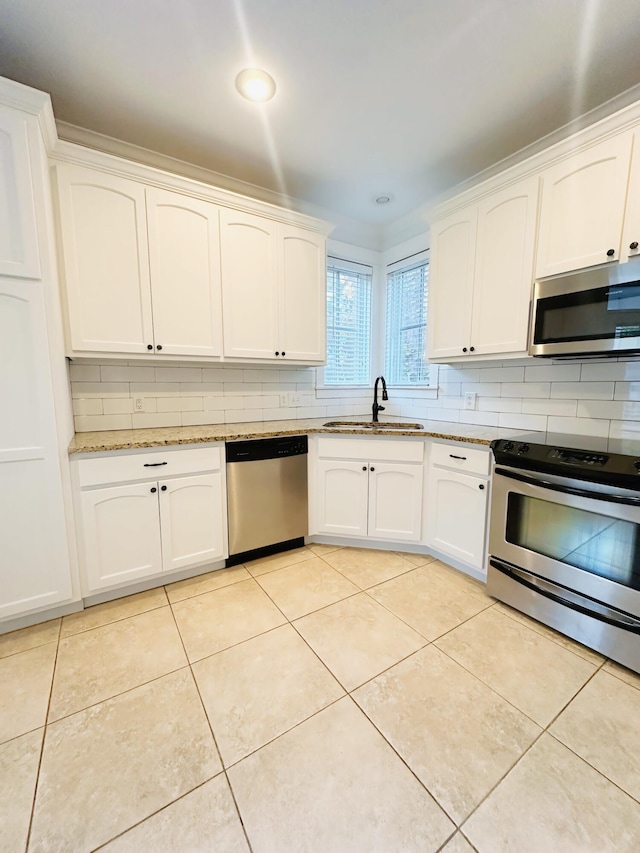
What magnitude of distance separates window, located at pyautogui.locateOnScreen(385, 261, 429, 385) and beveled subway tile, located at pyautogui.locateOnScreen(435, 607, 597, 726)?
189cm

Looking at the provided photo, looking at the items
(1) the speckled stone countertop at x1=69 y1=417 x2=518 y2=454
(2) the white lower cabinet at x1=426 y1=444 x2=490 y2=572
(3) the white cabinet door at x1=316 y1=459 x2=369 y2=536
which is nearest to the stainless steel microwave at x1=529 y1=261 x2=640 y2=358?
(1) the speckled stone countertop at x1=69 y1=417 x2=518 y2=454

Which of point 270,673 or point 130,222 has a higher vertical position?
point 130,222

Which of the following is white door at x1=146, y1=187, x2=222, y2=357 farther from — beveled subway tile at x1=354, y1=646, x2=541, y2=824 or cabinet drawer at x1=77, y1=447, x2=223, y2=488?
beveled subway tile at x1=354, y1=646, x2=541, y2=824

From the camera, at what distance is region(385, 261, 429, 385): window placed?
9.93 feet

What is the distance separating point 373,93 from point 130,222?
1.46 metres

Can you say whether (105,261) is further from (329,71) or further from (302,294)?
(329,71)

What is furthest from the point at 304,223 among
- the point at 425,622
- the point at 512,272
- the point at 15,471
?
the point at 425,622

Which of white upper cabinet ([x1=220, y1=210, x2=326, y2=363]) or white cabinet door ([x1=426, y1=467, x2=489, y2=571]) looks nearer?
white cabinet door ([x1=426, y1=467, x2=489, y2=571])

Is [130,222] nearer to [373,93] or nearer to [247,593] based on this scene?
[373,93]

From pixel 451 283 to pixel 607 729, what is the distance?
2358mm

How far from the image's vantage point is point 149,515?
6.44ft

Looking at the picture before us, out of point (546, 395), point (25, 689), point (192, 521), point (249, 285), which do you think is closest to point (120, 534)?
point (192, 521)

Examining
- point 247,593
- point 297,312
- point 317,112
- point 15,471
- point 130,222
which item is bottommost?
point 247,593

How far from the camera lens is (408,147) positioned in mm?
2148
